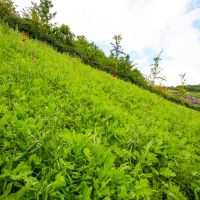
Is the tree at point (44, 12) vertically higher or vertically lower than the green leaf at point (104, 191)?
higher

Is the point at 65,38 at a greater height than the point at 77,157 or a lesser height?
greater

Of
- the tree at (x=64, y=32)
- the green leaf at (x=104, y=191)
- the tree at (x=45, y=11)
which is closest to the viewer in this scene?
the green leaf at (x=104, y=191)

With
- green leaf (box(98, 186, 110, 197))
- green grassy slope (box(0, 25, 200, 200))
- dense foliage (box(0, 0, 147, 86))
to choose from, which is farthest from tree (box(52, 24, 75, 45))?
green leaf (box(98, 186, 110, 197))

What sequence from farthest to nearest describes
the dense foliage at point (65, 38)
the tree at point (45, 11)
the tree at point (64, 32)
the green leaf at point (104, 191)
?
the tree at point (64, 32) → the tree at point (45, 11) → the dense foliage at point (65, 38) → the green leaf at point (104, 191)

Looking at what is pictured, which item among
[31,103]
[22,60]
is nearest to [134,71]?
[22,60]

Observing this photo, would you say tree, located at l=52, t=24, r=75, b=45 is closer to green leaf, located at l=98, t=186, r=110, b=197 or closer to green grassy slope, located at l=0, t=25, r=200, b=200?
green grassy slope, located at l=0, t=25, r=200, b=200

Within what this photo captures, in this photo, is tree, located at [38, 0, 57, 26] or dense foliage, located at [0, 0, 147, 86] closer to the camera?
dense foliage, located at [0, 0, 147, 86]

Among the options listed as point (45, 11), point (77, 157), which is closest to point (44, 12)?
point (45, 11)

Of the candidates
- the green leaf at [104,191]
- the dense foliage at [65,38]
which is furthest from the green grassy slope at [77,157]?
the dense foliage at [65,38]

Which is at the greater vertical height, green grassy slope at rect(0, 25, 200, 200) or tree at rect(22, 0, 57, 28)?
tree at rect(22, 0, 57, 28)

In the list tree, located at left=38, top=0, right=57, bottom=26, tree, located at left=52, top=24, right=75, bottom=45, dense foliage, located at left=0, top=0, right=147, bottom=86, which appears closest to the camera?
dense foliage, located at left=0, top=0, right=147, bottom=86

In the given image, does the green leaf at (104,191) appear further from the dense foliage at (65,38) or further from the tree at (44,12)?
the tree at (44,12)

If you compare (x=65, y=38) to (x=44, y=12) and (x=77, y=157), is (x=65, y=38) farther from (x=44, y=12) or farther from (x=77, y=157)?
(x=77, y=157)

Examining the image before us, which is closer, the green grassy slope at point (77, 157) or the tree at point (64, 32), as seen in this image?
the green grassy slope at point (77, 157)
